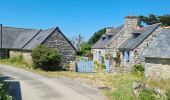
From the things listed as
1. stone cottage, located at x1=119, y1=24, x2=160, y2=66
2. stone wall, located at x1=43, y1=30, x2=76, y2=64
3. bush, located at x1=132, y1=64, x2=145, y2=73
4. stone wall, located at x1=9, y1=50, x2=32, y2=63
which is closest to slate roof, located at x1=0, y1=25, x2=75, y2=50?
stone wall, located at x1=9, y1=50, x2=32, y2=63

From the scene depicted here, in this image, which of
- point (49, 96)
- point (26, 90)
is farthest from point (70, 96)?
point (26, 90)

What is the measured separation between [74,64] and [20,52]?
920 cm

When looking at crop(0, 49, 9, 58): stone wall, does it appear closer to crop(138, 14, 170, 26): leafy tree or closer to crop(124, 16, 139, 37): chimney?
crop(124, 16, 139, 37): chimney

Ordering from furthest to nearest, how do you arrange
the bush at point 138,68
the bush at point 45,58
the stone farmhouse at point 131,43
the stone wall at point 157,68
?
the bush at point 45,58, the stone farmhouse at point 131,43, the bush at point 138,68, the stone wall at point 157,68

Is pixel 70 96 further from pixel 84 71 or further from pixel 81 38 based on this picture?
pixel 81 38

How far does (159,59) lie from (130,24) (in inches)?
540

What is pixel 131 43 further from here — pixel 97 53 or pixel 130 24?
pixel 97 53

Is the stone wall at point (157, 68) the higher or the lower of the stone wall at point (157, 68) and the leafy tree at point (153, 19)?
the lower

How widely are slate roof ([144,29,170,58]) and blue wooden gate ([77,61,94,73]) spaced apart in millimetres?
7979

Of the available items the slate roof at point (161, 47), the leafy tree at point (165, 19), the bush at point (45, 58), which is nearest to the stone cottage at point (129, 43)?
the slate roof at point (161, 47)

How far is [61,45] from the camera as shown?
39.3 meters

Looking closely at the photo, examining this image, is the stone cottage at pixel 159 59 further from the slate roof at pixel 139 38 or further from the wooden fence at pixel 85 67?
the wooden fence at pixel 85 67

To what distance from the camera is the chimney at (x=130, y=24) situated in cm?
4047

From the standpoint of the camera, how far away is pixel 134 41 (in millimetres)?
37719
